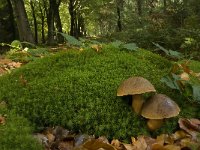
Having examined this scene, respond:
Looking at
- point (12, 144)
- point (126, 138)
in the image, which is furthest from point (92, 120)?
point (12, 144)

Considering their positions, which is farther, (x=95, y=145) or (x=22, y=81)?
(x=22, y=81)

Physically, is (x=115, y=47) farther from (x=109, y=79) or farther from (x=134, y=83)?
(x=134, y=83)

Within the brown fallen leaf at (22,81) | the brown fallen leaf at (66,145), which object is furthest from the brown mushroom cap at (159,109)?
the brown fallen leaf at (22,81)

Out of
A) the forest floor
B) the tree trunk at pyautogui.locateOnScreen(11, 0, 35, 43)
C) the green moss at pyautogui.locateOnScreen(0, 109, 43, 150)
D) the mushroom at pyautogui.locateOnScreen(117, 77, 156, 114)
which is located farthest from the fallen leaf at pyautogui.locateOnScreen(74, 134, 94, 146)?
the tree trunk at pyautogui.locateOnScreen(11, 0, 35, 43)

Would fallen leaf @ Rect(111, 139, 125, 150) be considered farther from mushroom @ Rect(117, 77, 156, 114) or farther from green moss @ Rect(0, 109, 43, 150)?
green moss @ Rect(0, 109, 43, 150)

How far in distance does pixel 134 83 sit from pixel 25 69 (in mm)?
1768

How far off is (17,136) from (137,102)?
1297 mm

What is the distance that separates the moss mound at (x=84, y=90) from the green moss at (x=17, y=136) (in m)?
0.29

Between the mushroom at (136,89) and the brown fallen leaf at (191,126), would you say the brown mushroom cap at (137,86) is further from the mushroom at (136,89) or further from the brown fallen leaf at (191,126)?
the brown fallen leaf at (191,126)

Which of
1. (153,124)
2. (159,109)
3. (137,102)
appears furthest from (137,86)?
(153,124)

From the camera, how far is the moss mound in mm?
3691

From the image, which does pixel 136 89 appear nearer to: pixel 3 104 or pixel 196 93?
pixel 196 93

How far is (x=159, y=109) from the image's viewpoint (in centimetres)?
346

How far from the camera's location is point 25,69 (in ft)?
15.3
